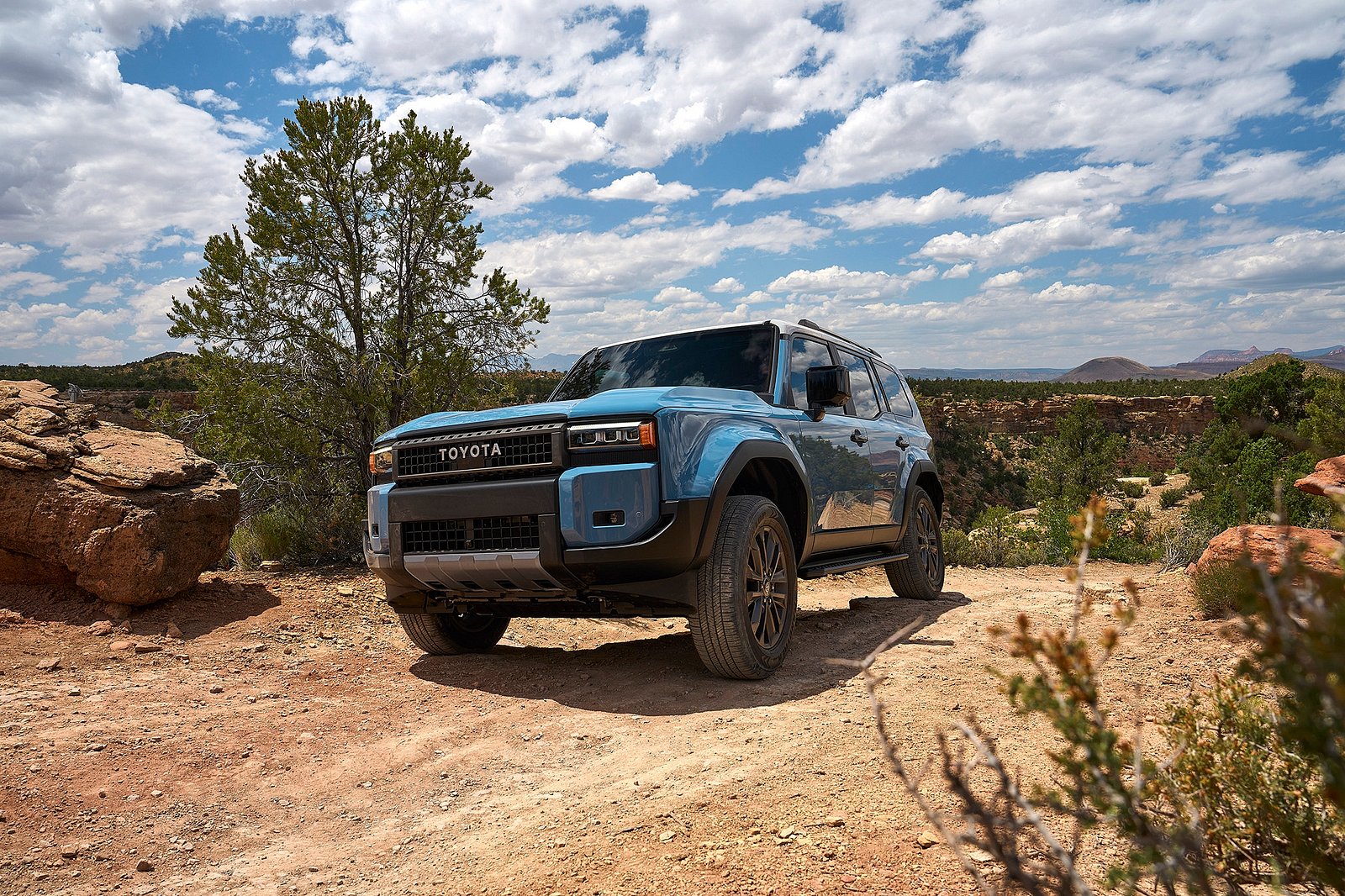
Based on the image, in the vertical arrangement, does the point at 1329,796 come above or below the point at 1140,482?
above

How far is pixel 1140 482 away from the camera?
4144 centimetres

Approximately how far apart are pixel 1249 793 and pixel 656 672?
3.47m

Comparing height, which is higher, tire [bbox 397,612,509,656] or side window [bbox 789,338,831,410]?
side window [bbox 789,338,831,410]

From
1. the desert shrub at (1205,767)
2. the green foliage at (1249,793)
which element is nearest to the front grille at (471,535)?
the desert shrub at (1205,767)

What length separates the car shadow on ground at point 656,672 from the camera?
4.54 metres

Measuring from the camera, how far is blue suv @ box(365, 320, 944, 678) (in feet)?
14.0

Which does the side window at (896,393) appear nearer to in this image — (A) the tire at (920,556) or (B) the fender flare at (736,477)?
(A) the tire at (920,556)

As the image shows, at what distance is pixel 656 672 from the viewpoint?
5.23 meters

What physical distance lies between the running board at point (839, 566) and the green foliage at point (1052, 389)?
168 ft

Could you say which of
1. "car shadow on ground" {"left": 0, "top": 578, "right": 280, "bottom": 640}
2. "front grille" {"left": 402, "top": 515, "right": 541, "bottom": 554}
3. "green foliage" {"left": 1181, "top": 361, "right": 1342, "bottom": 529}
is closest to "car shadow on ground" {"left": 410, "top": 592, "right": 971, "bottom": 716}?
"front grille" {"left": 402, "top": 515, "right": 541, "bottom": 554}

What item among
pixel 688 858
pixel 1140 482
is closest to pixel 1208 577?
pixel 688 858

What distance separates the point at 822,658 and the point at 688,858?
2.73 metres

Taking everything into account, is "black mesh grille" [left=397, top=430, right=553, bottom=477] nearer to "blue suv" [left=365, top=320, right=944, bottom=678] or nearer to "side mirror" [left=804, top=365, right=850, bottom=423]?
"blue suv" [left=365, top=320, right=944, bottom=678]

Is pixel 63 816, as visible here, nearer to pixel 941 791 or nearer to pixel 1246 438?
pixel 941 791
